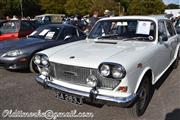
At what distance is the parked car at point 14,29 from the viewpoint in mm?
10679

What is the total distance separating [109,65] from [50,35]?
447cm

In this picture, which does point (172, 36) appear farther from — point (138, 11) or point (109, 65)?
point (138, 11)

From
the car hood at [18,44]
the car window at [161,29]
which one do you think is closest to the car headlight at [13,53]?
the car hood at [18,44]

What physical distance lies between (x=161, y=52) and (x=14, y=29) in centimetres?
718

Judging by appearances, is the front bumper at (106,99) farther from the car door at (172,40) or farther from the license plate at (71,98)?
the car door at (172,40)

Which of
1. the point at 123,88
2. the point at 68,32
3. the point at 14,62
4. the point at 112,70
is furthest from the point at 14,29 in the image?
the point at 123,88

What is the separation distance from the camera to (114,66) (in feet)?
13.3

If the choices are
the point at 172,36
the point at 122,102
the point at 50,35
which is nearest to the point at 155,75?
the point at 122,102

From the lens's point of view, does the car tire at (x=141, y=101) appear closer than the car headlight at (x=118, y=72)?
No

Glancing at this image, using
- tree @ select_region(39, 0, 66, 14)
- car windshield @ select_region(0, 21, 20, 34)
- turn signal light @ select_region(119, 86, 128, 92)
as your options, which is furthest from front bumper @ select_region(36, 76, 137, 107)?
tree @ select_region(39, 0, 66, 14)

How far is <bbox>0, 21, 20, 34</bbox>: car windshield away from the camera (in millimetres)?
10953

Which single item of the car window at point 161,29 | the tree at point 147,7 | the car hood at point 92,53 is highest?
the car window at point 161,29

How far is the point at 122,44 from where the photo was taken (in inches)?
208

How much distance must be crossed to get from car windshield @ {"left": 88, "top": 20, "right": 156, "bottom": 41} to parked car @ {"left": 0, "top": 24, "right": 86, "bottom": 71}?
6.12 ft
